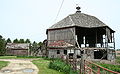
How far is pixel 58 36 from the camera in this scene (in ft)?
83.1

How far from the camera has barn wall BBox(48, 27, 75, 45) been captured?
23.3 meters

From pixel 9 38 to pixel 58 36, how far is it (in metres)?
79.4

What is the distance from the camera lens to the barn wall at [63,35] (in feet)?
76.6

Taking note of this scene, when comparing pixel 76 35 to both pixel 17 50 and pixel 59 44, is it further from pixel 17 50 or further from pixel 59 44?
pixel 17 50

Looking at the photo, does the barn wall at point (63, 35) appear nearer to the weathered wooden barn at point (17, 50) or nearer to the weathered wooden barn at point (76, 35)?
the weathered wooden barn at point (76, 35)

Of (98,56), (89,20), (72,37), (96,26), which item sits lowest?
(98,56)

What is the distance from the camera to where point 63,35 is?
24703mm

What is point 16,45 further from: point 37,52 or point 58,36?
point 58,36

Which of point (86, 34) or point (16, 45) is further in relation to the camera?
point (16, 45)

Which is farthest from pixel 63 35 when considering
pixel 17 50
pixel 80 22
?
pixel 17 50

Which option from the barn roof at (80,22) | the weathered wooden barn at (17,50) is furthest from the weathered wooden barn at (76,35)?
the weathered wooden barn at (17,50)

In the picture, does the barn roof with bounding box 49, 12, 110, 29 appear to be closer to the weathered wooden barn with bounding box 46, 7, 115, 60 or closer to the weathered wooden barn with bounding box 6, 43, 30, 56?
the weathered wooden barn with bounding box 46, 7, 115, 60

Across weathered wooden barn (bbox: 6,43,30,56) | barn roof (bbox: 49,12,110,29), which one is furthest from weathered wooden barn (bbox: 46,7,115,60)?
weathered wooden barn (bbox: 6,43,30,56)

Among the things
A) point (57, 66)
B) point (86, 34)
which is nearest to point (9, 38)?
point (86, 34)
